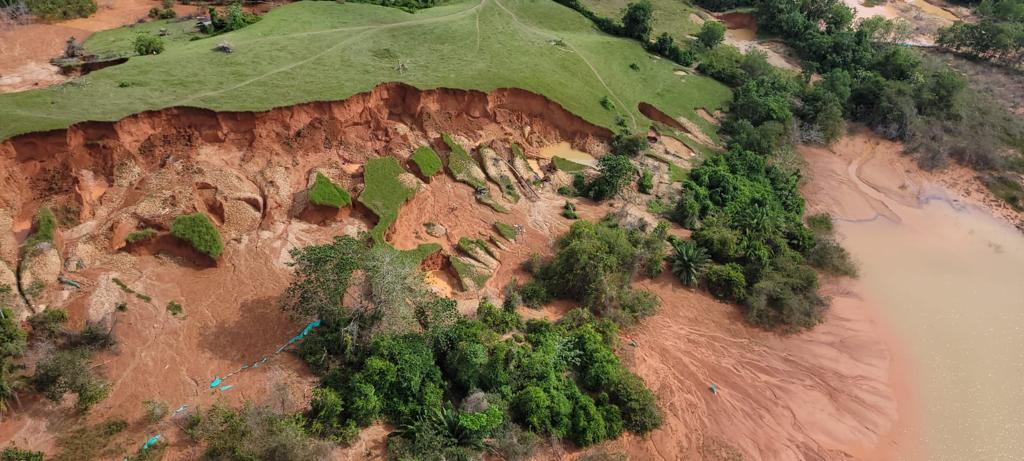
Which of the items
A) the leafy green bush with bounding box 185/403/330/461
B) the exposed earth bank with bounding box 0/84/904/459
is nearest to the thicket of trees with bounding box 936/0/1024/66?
the exposed earth bank with bounding box 0/84/904/459

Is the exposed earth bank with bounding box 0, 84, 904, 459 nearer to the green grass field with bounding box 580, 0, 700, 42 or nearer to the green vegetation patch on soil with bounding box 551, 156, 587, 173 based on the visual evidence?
the green vegetation patch on soil with bounding box 551, 156, 587, 173

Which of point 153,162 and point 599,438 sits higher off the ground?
point 153,162

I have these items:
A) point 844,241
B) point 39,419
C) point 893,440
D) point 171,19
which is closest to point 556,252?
point 893,440

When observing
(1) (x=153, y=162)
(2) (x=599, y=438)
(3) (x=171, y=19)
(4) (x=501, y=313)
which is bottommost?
(2) (x=599, y=438)

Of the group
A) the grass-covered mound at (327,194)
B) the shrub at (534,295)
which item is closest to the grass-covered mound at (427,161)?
the grass-covered mound at (327,194)

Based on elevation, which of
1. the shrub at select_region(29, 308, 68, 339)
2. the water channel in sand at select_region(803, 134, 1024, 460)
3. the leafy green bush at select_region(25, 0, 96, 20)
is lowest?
the water channel in sand at select_region(803, 134, 1024, 460)

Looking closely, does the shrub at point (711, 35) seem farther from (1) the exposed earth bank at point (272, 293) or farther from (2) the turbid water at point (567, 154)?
(1) the exposed earth bank at point (272, 293)

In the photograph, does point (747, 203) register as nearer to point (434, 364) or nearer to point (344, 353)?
point (434, 364)
